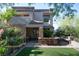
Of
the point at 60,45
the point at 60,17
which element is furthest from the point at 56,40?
the point at 60,17

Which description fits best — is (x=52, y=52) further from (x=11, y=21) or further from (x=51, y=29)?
(x=11, y=21)

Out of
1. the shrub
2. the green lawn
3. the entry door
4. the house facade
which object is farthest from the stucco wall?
the green lawn

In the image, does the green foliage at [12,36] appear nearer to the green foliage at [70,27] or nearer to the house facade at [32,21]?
the house facade at [32,21]

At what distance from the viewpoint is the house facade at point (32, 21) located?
406 cm

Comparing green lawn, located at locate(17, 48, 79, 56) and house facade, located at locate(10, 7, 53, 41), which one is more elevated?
house facade, located at locate(10, 7, 53, 41)

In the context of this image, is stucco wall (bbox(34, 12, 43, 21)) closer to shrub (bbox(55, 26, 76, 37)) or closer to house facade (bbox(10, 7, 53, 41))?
house facade (bbox(10, 7, 53, 41))

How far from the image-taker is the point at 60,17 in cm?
411

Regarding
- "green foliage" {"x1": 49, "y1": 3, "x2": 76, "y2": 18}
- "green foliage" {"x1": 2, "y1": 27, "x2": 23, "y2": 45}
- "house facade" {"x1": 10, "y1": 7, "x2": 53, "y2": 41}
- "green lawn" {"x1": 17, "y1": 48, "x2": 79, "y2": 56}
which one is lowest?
"green lawn" {"x1": 17, "y1": 48, "x2": 79, "y2": 56}

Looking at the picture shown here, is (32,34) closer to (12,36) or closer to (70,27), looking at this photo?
(12,36)

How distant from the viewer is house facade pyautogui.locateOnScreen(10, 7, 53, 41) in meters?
4.06

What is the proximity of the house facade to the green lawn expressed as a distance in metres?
0.22

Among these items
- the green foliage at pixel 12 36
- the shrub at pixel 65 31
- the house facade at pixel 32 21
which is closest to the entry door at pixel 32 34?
the house facade at pixel 32 21

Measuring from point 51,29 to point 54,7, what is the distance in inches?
15.6

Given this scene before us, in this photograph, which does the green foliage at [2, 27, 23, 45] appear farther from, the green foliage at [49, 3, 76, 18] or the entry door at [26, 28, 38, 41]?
the green foliage at [49, 3, 76, 18]
